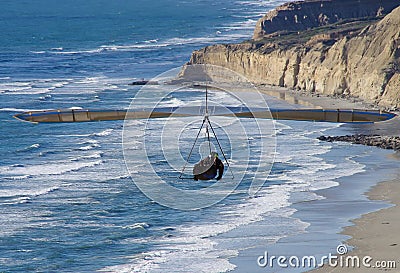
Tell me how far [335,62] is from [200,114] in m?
15.2

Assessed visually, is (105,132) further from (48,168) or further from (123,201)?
(123,201)

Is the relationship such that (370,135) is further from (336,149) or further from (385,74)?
(385,74)

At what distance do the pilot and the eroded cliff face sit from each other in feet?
129

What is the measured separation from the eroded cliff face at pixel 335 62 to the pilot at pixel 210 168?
129ft

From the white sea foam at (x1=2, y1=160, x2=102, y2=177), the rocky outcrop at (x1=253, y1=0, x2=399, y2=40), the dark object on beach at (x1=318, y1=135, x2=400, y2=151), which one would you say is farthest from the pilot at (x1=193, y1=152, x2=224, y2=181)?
the rocky outcrop at (x1=253, y1=0, x2=399, y2=40)

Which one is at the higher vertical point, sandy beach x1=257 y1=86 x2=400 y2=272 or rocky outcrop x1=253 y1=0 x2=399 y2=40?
rocky outcrop x1=253 y1=0 x2=399 y2=40

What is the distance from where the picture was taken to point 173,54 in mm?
130500

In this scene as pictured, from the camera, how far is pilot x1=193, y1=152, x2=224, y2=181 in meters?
37.0

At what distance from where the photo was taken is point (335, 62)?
84438 millimetres

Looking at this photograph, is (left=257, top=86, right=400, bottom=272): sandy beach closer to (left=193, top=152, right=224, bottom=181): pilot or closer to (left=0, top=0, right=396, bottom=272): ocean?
(left=0, top=0, right=396, bottom=272): ocean

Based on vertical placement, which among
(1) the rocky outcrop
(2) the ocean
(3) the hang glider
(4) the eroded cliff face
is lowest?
(2) the ocean

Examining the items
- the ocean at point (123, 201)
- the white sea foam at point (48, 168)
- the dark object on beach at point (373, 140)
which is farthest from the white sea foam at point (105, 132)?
the dark object on beach at point (373, 140)

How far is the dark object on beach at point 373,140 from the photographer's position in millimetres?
61109

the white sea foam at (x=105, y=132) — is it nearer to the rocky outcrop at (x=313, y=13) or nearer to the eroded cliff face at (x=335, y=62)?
the eroded cliff face at (x=335, y=62)
